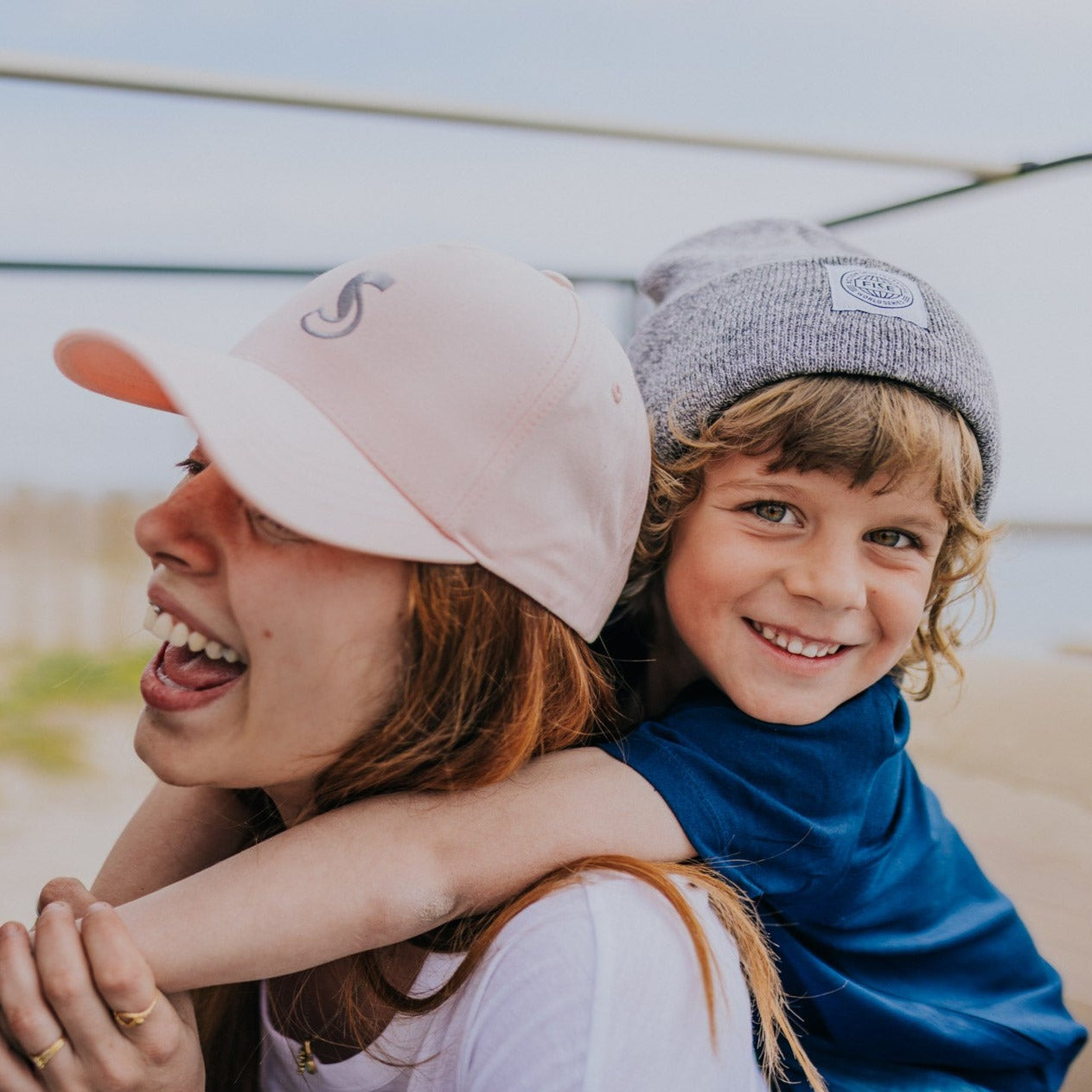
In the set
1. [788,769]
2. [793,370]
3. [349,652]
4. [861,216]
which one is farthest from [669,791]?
[861,216]

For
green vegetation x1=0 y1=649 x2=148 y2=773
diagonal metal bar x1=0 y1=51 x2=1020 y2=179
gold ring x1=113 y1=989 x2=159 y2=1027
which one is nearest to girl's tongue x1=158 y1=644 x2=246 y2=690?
gold ring x1=113 y1=989 x2=159 y2=1027

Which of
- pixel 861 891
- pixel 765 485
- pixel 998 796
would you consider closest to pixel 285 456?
pixel 765 485

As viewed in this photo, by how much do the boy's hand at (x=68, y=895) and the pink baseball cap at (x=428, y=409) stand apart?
0.52 metres

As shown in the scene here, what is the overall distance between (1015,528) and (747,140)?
2.63 ft

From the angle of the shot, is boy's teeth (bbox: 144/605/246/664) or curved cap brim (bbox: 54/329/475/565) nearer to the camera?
curved cap brim (bbox: 54/329/475/565)

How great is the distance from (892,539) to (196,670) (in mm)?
779

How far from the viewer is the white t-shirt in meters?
0.87

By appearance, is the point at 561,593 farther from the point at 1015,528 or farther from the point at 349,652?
the point at 1015,528

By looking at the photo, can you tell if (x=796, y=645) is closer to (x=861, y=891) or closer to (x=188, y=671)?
(x=861, y=891)

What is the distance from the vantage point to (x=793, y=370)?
1279mm

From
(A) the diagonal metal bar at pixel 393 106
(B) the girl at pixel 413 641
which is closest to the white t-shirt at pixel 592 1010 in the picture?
(B) the girl at pixel 413 641

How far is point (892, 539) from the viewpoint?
1289mm

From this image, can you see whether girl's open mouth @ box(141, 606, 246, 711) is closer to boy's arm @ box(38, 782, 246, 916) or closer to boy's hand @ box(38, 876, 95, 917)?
boy's hand @ box(38, 876, 95, 917)

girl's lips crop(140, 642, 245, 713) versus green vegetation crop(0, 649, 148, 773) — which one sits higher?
girl's lips crop(140, 642, 245, 713)
